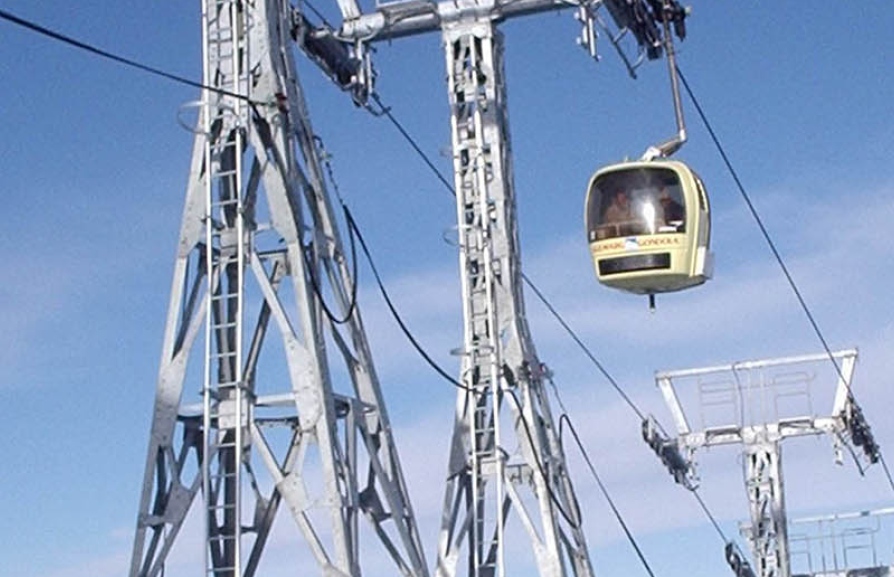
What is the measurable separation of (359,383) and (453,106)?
5340 millimetres

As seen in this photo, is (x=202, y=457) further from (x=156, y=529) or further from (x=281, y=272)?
(x=281, y=272)

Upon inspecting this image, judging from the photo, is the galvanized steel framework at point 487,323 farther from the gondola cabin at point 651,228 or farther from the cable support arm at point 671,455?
the cable support arm at point 671,455

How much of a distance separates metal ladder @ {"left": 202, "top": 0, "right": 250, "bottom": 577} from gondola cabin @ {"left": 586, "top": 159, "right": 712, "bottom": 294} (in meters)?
5.08

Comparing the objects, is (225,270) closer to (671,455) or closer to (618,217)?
(618,217)

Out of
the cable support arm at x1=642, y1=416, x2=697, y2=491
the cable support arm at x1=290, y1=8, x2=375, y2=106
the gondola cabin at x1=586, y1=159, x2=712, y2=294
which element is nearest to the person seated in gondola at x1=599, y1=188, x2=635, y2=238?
the gondola cabin at x1=586, y1=159, x2=712, y2=294

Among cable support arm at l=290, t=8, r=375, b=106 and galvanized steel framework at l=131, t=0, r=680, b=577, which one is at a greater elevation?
cable support arm at l=290, t=8, r=375, b=106

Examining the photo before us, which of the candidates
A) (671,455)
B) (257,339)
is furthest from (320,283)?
(671,455)

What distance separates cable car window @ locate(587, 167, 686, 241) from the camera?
20.8 meters

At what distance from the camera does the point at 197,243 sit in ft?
58.3

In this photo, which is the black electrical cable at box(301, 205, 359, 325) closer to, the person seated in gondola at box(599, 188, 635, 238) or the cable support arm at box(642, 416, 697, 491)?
the person seated in gondola at box(599, 188, 635, 238)

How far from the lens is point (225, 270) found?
17719 mm


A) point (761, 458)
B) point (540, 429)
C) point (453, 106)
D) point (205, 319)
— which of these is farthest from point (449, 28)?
point (761, 458)

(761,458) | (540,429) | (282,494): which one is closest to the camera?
(282,494)

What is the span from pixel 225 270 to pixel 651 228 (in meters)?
5.47
